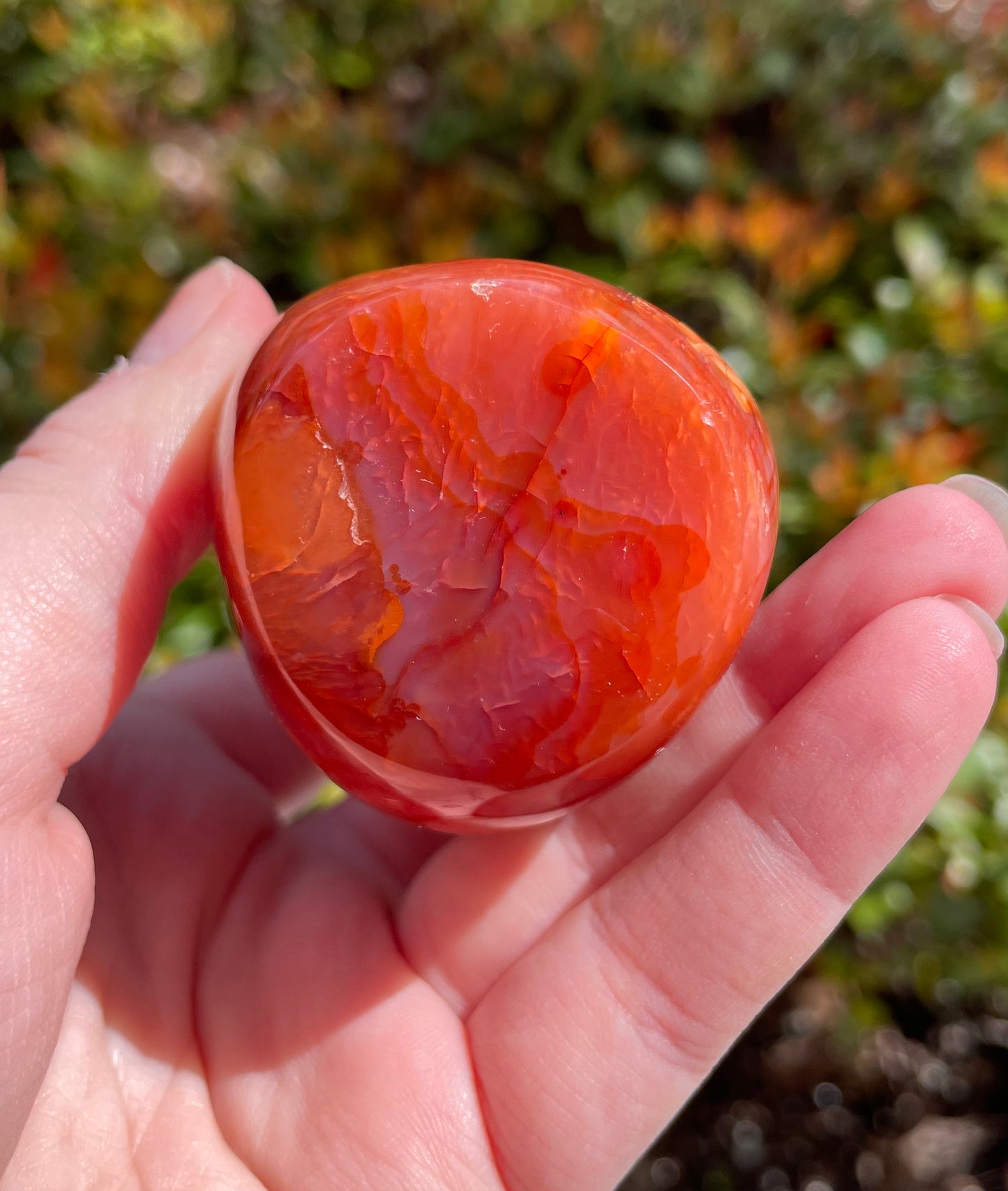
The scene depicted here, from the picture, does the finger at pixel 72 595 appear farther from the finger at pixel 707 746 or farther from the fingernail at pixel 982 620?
the fingernail at pixel 982 620

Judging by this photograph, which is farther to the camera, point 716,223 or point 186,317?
point 716,223

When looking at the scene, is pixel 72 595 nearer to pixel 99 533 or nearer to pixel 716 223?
pixel 99 533

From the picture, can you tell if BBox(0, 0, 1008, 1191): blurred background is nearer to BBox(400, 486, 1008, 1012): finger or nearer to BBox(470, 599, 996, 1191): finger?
BBox(400, 486, 1008, 1012): finger

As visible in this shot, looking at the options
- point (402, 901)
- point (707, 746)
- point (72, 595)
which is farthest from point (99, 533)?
point (707, 746)

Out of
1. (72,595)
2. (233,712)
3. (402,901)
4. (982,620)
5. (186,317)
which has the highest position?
(186,317)

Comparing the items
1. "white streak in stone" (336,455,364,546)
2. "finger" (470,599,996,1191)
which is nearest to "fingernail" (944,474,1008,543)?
"finger" (470,599,996,1191)
